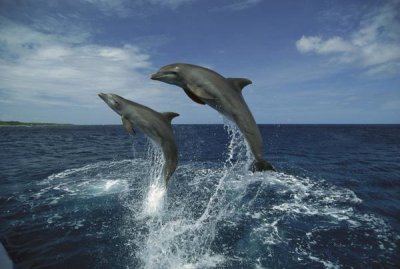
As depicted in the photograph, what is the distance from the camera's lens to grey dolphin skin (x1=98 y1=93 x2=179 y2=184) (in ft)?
31.6

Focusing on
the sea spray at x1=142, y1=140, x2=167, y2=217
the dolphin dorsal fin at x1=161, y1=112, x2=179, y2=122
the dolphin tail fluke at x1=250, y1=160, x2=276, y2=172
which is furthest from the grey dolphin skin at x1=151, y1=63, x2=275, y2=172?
the sea spray at x1=142, y1=140, x2=167, y2=217

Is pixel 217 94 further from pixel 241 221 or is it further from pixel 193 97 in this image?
pixel 241 221

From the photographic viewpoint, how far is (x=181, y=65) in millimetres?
7504

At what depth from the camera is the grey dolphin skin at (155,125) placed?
963 cm

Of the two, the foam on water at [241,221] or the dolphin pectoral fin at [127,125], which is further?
the foam on water at [241,221]

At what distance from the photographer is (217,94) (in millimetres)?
7246

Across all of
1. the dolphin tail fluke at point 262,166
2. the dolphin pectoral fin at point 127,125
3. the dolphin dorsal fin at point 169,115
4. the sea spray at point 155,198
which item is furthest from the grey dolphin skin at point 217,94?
the sea spray at point 155,198

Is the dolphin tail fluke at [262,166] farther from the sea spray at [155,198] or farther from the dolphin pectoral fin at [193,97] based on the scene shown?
the sea spray at [155,198]

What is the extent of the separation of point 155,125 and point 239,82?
11.0 feet

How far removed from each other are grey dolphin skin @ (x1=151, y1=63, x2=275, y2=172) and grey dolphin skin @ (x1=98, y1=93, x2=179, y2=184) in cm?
220

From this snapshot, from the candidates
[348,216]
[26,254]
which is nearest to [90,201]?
[26,254]

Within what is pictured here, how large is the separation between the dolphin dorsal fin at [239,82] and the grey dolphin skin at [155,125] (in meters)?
2.52

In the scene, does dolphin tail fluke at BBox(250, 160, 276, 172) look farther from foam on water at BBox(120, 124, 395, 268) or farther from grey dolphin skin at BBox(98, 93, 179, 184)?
grey dolphin skin at BBox(98, 93, 179, 184)

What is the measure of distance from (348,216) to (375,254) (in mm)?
3919
